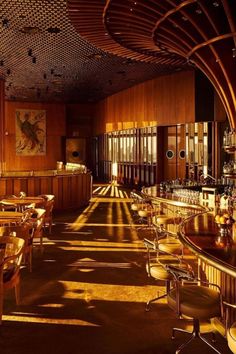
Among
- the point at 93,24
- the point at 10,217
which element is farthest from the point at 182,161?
the point at 10,217

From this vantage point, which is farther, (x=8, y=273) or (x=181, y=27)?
(x=181, y=27)

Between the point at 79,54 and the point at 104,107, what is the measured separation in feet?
34.7

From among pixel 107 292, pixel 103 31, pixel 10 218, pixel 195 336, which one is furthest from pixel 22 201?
pixel 195 336

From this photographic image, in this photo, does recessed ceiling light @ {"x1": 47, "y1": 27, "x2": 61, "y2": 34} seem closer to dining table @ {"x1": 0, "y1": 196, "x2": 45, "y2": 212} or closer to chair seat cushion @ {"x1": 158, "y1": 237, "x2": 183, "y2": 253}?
dining table @ {"x1": 0, "y1": 196, "x2": 45, "y2": 212}

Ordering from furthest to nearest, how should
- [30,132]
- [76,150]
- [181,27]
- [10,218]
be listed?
[76,150], [30,132], [181,27], [10,218]

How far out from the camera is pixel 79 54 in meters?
12.6

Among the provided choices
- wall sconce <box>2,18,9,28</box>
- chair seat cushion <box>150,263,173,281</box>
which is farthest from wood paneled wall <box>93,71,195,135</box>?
chair seat cushion <box>150,263,173,281</box>

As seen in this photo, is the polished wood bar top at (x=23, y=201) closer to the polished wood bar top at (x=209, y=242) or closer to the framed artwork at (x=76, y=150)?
the polished wood bar top at (x=209, y=242)

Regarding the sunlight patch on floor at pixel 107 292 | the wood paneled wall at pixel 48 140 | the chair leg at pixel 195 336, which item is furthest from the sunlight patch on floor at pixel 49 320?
the wood paneled wall at pixel 48 140

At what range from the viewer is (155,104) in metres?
Answer: 17.1

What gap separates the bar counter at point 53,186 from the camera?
12008mm

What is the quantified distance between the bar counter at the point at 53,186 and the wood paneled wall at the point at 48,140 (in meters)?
11.9

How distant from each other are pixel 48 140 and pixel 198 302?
22924mm

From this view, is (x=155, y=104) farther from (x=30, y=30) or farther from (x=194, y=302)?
(x=194, y=302)
